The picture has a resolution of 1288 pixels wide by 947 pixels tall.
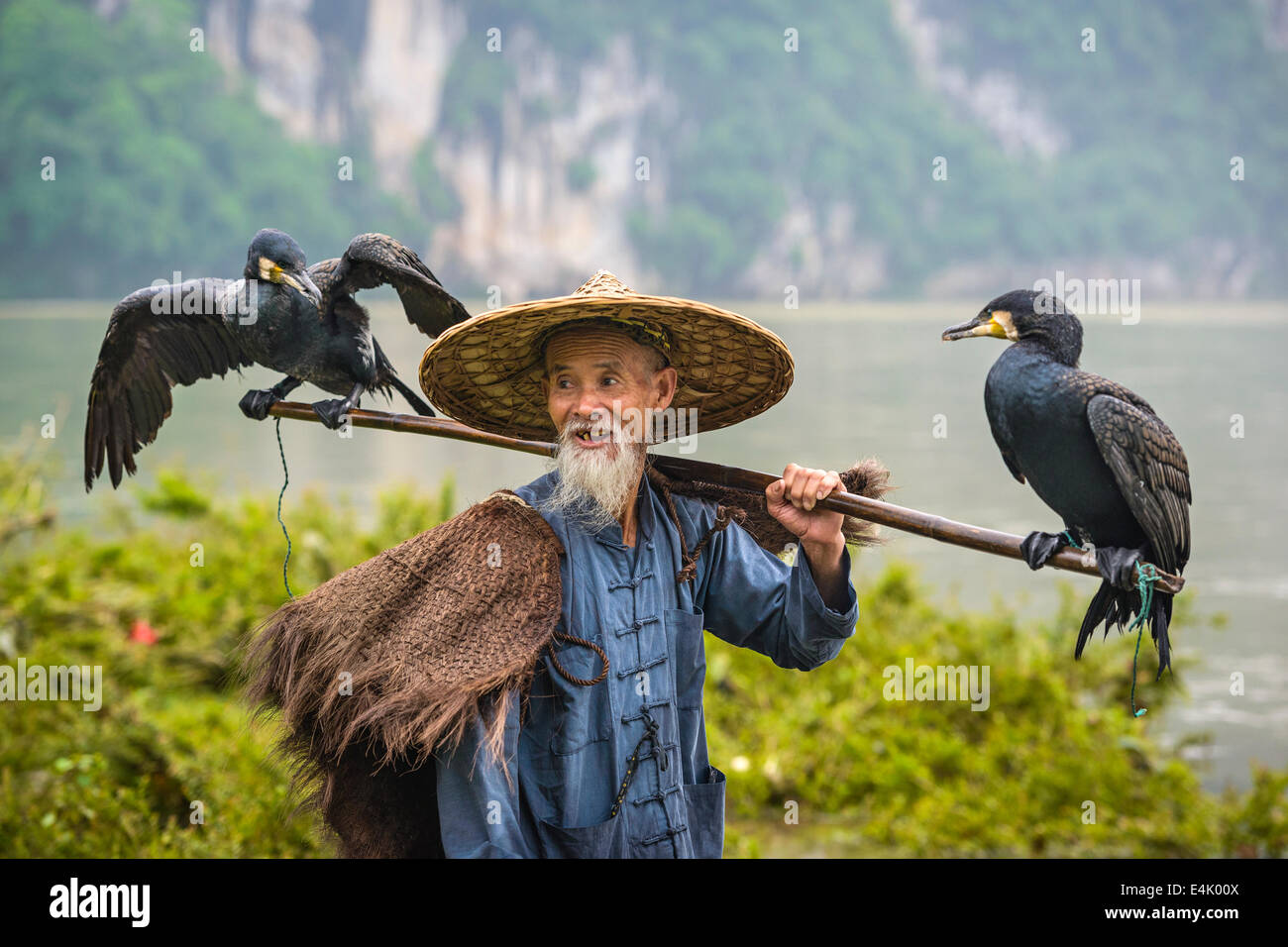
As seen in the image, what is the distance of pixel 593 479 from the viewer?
1.98 meters

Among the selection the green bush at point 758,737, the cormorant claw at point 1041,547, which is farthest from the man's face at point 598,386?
the green bush at point 758,737

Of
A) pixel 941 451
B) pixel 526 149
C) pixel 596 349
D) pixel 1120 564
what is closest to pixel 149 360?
pixel 596 349

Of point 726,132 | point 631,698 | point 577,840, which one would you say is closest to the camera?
point 577,840

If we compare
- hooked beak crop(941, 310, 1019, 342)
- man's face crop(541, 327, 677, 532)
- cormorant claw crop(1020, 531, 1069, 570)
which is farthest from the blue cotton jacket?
hooked beak crop(941, 310, 1019, 342)

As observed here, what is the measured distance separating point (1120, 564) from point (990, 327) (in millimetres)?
428

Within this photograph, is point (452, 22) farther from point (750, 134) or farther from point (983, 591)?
point (983, 591)

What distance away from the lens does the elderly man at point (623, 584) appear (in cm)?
Answer: 191

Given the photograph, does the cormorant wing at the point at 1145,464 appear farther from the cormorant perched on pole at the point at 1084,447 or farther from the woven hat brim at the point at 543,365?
the woven hat brim at the point at 543,365

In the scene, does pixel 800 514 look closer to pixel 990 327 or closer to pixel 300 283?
pixel 990 327

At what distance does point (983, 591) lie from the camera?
27.9 feet

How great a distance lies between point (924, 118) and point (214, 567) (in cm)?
3621

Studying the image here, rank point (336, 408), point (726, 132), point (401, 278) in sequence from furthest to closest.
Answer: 1. point (726, 132)
2. point (336, 408)
3. point (401, 278)

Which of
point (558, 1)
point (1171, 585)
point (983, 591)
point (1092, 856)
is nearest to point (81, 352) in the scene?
point (983, 591)

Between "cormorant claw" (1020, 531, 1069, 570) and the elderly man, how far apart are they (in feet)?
1.23
